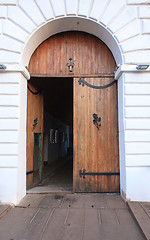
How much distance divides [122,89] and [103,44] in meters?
1.50

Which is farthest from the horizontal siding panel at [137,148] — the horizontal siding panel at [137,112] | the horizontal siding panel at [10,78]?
the horizontal siding panel at [10,78]

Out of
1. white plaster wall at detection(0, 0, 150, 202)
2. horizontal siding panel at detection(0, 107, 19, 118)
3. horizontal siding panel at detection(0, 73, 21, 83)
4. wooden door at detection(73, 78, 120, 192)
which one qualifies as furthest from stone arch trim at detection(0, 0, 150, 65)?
horizontal siding panel at detection(0, 107, 19, 118)

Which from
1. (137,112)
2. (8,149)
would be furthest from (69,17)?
(8,149)

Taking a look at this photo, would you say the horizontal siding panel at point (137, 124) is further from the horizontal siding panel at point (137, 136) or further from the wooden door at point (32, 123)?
the wooden door at point (32, 123)

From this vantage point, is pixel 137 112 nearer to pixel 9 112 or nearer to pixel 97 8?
pixel 97 8

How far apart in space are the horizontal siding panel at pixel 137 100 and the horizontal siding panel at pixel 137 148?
92cm

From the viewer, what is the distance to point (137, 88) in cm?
385

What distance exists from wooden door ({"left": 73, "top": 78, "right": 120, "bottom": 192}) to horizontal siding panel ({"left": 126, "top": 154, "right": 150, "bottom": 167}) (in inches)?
19.1

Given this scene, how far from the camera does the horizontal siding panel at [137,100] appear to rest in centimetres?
380

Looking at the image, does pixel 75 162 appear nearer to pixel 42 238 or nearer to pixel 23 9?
pixel 42 238

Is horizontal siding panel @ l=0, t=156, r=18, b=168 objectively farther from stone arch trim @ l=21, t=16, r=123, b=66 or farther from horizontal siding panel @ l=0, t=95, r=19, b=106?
stone arch trim @ l=21, t=16, r=123, b=66

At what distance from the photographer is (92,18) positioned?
401 centimetres

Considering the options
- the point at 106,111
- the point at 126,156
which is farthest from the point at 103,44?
the point at 126,156

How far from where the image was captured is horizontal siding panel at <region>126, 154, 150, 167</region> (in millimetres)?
3686
